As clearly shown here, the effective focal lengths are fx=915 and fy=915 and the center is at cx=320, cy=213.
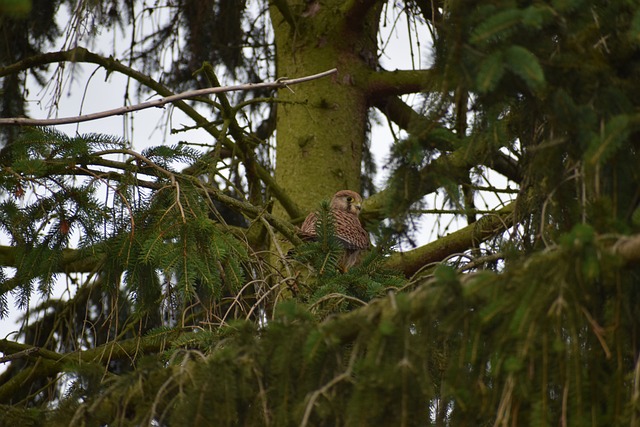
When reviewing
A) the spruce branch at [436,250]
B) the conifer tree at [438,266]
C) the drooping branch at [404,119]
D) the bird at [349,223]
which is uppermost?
the drooping branch at [404,119]

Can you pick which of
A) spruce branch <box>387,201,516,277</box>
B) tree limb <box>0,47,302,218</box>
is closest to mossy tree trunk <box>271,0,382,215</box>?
tree limb <box>0,47,302,218</box>

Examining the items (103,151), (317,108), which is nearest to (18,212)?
(103,151)

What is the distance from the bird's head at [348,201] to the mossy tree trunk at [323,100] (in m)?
0.05

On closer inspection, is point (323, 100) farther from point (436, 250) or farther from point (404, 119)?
point (436, 250)

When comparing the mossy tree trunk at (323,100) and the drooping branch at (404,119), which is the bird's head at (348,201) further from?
the drooping branch at (404,119)

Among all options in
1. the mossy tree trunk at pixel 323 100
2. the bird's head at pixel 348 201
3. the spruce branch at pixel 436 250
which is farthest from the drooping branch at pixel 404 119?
the bird's head at pixel 348 201

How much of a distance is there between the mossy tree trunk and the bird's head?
52 mm

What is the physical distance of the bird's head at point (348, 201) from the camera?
590 centimetres

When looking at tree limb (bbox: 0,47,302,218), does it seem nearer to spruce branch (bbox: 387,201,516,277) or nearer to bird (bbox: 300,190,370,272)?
bird (bbox: 300,190,370,272)

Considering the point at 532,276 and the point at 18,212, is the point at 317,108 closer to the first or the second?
the point at 18,212

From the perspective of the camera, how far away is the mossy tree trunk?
5.88 metres

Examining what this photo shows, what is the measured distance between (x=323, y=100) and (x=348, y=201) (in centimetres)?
68

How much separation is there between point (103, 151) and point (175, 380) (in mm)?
1473

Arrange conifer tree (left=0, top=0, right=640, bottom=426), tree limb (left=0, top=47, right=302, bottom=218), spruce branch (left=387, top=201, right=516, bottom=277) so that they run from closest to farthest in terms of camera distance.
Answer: conifer tree (left=0, top=0, right=640, bottom=426) < tree limb (left=0, top=47, right=302, bottom=218) < spruce branch (left=387, top=201, right=516, bottom=277)
